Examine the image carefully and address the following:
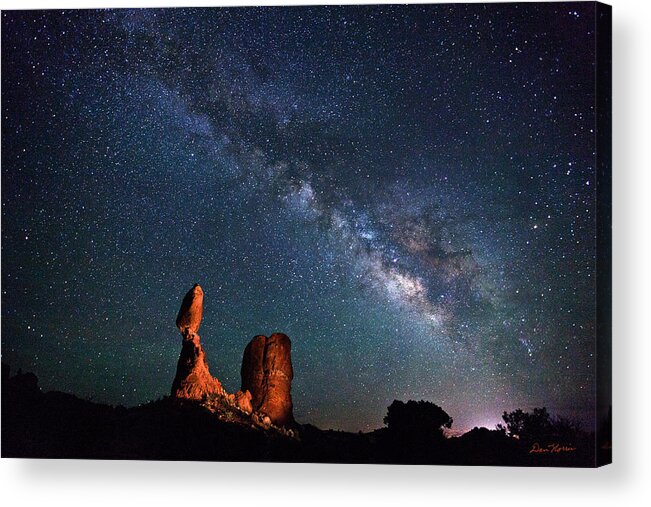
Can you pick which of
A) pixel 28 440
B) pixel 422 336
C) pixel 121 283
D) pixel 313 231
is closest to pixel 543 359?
pixel 422 336

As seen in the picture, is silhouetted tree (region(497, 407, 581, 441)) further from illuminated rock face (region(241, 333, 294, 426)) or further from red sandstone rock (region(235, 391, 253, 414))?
red sandstone rock (region(235, 391, 253, 414))

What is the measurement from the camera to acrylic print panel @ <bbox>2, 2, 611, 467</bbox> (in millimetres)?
8172

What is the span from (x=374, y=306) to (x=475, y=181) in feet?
2.88

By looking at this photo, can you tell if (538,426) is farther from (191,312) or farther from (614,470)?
(191,312)

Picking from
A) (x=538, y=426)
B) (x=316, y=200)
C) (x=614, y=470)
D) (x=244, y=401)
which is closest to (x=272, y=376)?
(x=244, y=401)

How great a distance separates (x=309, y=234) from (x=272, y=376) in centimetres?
81

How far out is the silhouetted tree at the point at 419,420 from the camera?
27.0 ft

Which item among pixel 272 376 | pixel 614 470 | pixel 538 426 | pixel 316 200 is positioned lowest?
pixel 614 470

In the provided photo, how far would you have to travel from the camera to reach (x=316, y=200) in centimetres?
839

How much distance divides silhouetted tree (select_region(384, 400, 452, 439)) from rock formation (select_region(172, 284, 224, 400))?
99 centimetres

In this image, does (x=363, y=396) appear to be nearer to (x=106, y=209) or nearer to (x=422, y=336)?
(x=422, y=336)
